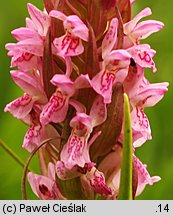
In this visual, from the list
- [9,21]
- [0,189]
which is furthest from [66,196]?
[9,21]

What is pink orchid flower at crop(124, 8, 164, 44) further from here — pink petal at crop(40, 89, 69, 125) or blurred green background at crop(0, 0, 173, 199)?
blurred green background at crop(0, 0, 173, 199)

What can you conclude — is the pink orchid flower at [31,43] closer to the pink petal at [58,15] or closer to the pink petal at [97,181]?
the pink petal at [58,15]

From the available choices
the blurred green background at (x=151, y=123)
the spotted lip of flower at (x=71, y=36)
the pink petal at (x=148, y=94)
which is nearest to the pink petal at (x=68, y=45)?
the spotted lip of flower at (x=71, y=36)

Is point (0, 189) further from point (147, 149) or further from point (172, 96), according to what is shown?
point (172, 96)

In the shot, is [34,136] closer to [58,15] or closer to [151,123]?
[58,15]

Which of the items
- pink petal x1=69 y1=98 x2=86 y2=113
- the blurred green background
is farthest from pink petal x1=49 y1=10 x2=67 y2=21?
the blurred green background
